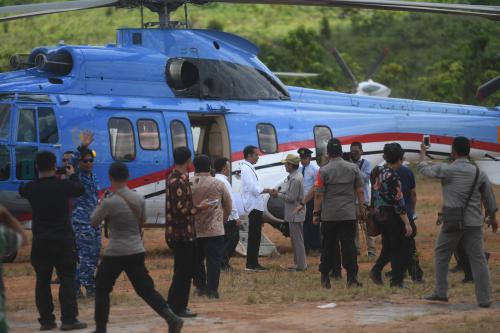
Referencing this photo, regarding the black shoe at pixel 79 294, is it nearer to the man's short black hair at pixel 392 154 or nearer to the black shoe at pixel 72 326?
the black shoe at pixel 72 326

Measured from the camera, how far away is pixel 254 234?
14680 millimetres

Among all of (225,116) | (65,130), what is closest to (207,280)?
(65,130)

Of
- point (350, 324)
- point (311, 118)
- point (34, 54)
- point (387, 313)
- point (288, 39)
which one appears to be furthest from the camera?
point (288, 39)

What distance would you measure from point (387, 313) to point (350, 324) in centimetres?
81

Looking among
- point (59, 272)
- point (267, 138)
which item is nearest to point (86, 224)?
point (59, 272)

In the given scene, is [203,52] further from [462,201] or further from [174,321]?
[174,321]

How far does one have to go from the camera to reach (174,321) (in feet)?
30.1

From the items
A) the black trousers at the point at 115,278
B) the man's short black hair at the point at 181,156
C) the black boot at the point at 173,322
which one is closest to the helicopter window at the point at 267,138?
the man's short black hair at the point at 181,156

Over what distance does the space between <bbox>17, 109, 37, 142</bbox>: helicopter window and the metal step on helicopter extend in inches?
0.6

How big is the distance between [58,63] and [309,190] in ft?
13.5

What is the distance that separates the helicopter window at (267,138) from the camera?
1714 centimetres

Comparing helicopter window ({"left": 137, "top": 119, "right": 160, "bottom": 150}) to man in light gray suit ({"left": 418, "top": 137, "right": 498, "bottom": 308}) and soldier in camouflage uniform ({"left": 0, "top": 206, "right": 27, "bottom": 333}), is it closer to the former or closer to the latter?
man in light gray suit ({"left": 418, "top": 137, "right": 498, "bottom": 308})

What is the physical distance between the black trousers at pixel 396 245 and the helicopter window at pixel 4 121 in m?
5.45

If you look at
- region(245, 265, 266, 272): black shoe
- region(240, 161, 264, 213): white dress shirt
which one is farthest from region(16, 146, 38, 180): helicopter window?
region(245, 265, 266, 272): black shoe
